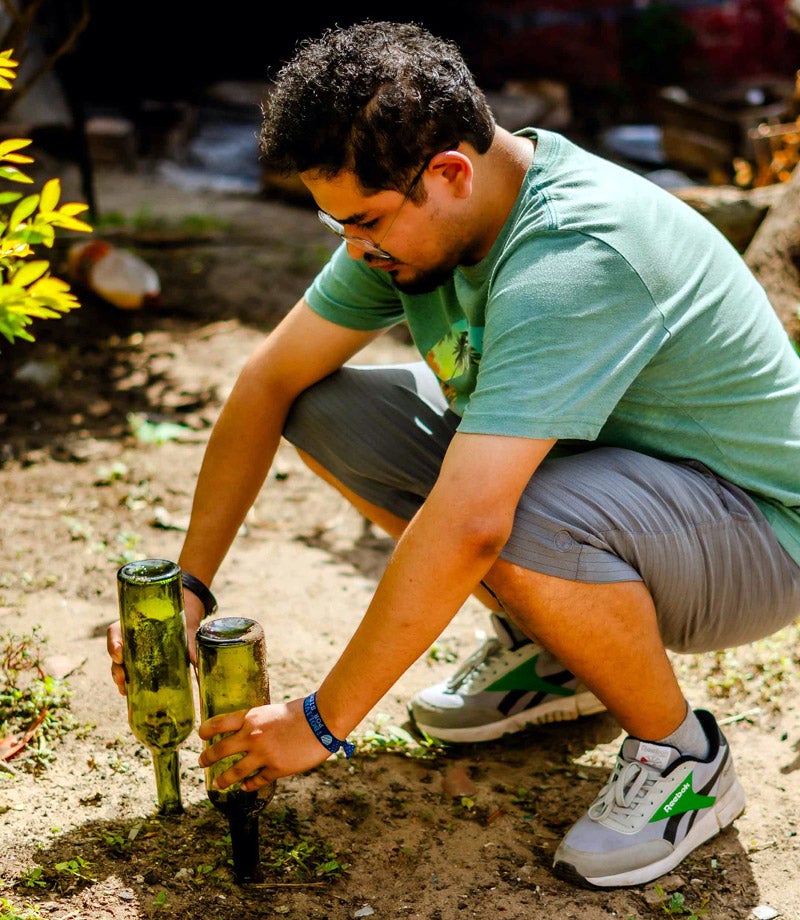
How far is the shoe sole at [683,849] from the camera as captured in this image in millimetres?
2105

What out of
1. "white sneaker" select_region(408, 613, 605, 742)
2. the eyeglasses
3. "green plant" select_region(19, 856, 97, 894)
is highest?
the eyeglasses

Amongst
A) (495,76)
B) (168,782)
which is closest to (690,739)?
(168,782)

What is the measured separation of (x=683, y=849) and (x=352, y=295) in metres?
1.39

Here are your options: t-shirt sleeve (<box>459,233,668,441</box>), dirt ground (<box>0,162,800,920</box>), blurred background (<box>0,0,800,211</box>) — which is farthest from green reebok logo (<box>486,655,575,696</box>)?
blurred background (<box>0,0,800,211</box>)

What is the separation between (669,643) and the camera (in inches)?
88.4

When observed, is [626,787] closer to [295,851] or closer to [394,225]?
[295,851]

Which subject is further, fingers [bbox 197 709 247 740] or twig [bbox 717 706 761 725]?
twig [bbox 717 706 761 725]

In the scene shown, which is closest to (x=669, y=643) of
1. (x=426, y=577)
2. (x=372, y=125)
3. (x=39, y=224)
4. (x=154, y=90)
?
(x=426, y=577)

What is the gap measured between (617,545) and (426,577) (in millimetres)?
431

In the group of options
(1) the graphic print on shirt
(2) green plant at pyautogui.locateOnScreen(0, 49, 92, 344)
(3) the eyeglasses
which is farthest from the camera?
(1) the graphic print on shirt

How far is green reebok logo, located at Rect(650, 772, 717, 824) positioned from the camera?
2145 millimetres

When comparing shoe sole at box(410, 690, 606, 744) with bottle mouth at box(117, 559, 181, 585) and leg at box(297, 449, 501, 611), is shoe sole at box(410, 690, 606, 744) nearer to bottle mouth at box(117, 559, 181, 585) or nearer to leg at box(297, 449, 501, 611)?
leg at box(297, 449, 501, 611)

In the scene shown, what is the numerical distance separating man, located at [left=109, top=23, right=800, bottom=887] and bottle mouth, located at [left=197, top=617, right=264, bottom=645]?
143 mm

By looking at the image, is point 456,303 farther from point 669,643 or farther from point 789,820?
point 789,820
